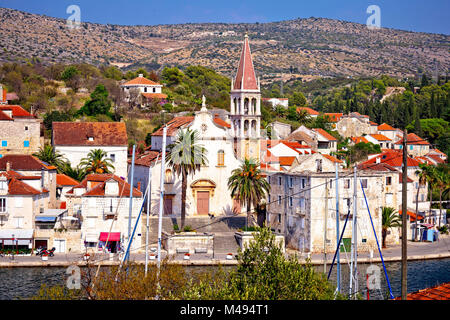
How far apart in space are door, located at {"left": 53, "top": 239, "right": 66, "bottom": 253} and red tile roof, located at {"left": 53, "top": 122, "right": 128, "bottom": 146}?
20217 mm

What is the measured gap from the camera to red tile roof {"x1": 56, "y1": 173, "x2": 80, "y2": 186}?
225 ft

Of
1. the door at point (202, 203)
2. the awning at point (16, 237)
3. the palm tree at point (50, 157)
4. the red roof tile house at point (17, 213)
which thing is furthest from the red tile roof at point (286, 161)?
the awning at point (16, 237)

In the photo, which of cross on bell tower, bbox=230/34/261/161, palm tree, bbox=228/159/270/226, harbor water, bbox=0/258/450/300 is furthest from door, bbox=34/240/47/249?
cross on bell tower, bbox=230/34/261/161

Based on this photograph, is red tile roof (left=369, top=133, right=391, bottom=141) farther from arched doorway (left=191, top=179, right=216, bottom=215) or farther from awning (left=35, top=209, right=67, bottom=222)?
awning (left=35, top=209, right=67, bottom=222)

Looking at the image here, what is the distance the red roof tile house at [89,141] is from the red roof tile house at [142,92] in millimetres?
29505

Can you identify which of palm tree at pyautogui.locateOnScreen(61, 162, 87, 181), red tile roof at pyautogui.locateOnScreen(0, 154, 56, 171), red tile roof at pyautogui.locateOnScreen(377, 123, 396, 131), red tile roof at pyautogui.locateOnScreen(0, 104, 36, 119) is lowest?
palm tree at pyautogui.locateOnScreen(61, 162, 87, 181)

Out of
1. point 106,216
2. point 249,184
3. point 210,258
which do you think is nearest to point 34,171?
point 106,216

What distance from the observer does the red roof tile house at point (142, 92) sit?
109 metres

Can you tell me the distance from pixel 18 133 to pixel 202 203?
72.2 ft

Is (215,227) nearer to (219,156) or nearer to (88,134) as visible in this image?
(219,156)

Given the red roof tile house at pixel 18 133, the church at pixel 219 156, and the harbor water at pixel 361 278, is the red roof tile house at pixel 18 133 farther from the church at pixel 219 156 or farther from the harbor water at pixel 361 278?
the harbor water at pixel 361 278

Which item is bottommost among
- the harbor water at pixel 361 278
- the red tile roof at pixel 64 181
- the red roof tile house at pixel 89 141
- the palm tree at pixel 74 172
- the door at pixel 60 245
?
the harbor water at pixel 361 278
